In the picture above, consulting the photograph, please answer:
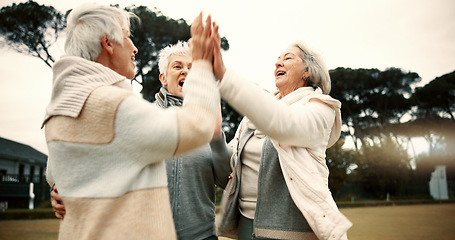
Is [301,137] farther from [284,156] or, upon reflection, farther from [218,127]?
[218,127]

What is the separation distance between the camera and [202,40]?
1.42 metres

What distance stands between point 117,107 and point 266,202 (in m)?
1.10

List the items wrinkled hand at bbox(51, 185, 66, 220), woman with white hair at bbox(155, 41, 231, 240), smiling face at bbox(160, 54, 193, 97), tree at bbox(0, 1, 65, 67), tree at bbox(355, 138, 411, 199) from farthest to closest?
1. tree at bbox(355, 138, 411, 199)
2. tree at bbox(0, 1, 65, 67)
3. smiling face at bbox(160, 54, 193, 97)
4. woman with white hair at bbox(155, 41, 231, 240)
5. wrinkled hand at bbox(51, 185, 66, 220)

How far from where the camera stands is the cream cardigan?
1.45 metres

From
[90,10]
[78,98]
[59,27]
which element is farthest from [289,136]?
[59,27]

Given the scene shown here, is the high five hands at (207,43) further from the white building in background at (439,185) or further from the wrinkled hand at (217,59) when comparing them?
the white building in background at (439,185)

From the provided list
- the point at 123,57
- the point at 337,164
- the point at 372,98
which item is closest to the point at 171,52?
the point at 123,57

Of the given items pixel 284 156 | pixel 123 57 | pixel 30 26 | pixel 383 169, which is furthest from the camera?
pixel 383 169

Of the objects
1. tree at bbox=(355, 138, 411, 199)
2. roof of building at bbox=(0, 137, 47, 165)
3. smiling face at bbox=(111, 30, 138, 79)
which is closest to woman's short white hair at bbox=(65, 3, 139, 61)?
smiling face at bbox=(111, 30, 138, 79)

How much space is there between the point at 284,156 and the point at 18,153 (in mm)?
33440

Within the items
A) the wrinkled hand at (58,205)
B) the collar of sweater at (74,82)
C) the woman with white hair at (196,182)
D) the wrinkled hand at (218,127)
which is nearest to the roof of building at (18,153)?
the woman with white hair at (196,182)

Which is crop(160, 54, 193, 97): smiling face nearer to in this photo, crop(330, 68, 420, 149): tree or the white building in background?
crop(330, 68, 420, 149): tree

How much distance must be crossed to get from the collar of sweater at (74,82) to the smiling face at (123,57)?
0.62ft

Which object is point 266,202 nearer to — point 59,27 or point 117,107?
point 117,107
